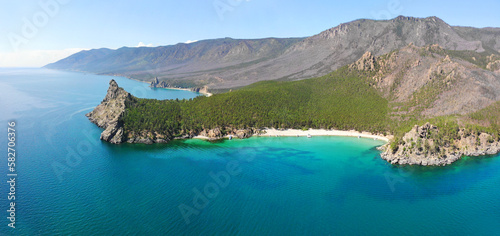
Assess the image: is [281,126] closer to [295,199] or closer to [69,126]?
[295,199]

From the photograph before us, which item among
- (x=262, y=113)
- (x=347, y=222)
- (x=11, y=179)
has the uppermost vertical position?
(x=262, y=113)

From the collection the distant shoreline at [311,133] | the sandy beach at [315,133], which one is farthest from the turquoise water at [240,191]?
the sandy beach at [315,133]

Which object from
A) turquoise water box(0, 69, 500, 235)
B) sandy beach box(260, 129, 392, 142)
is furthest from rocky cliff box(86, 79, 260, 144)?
sandy beach box(260, 129, 392, 142)

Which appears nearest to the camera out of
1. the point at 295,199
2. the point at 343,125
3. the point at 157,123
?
the point at 295,199

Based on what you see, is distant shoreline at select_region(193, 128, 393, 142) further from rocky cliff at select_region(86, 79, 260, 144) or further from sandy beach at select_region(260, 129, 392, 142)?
rocky cliff at select_region(86, 79, 260, 144)

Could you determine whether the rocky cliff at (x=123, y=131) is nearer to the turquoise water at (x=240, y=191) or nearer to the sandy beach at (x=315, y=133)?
the turquoise water at (x=240, y=191)

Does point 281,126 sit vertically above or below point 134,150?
above

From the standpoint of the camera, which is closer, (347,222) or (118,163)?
(347,222)

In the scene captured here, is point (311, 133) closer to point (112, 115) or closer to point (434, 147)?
point (434, 147)

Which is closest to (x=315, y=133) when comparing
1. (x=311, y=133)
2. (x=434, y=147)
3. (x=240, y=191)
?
(x=311, y=133)

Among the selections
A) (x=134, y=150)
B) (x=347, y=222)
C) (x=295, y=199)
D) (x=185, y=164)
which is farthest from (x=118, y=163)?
(x=347, y=222)
